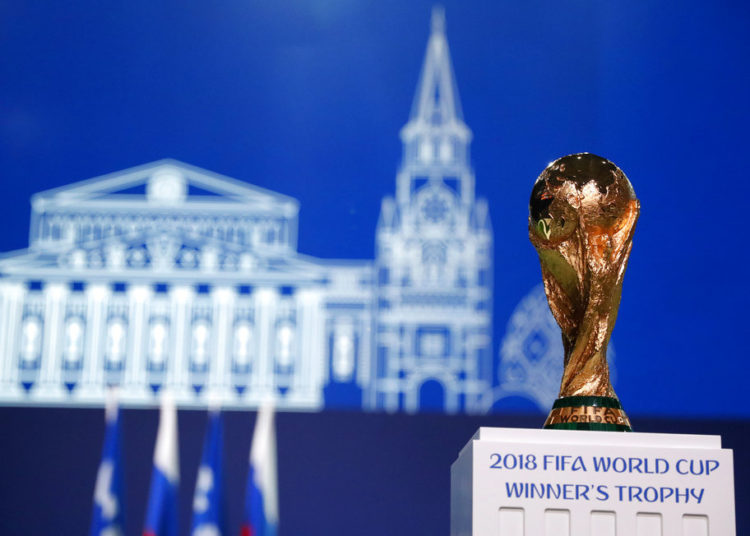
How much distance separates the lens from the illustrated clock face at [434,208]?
220 inches

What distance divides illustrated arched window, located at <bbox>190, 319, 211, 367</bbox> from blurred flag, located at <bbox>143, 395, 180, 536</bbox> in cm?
32

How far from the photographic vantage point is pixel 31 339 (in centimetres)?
535

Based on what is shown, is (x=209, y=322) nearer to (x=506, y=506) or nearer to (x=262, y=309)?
(x=262, y=309)

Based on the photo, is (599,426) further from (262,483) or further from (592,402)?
(262,483)

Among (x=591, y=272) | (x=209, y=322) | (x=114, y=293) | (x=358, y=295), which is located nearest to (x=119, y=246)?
(x=114, y=293)

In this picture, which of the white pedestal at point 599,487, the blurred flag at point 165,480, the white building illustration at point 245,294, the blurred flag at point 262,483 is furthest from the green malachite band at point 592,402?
the blurred flag at point 165,480

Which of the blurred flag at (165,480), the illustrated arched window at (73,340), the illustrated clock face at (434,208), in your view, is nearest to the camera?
the blurred flag at (165,480)

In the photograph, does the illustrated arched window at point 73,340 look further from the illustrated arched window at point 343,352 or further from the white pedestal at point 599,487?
the white pedestal at point 599,487

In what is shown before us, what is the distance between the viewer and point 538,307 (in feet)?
17.3

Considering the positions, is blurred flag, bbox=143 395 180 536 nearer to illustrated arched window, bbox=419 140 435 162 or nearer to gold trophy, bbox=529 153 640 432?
illustrated arched window, bbox=419 140 435 162

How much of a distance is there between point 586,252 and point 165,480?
3720 mm

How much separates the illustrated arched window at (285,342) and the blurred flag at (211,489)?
0.50 metres

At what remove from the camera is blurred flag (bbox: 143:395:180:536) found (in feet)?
16.4

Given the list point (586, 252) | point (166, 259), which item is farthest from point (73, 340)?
point (586, 252)
